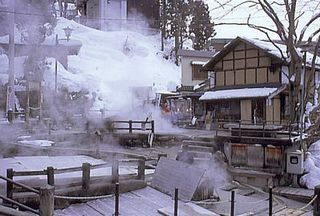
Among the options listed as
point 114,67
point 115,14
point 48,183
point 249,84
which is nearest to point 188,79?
point 249,84

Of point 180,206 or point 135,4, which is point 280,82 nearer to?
point 180,206

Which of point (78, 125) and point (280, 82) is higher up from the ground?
point (280, 82)

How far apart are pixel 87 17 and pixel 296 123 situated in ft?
112

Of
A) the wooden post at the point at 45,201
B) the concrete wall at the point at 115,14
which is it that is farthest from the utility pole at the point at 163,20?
the wooden post at the point at 45,201

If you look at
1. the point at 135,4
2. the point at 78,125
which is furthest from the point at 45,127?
the point at 135,4

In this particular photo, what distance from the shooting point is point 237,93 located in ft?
64.8

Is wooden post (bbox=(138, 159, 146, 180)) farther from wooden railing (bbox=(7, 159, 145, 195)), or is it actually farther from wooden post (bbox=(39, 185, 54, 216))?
wooden post (bbox=(39, 185, 54, 216))

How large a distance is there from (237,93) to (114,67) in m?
15.9

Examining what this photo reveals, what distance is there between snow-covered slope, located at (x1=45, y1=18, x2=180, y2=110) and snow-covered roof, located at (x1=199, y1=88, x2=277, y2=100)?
6.25 meters

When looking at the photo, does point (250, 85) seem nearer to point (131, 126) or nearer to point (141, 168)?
point (131, 126)

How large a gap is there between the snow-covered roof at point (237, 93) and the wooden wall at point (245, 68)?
0.60 m

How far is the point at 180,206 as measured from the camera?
731 centimetres

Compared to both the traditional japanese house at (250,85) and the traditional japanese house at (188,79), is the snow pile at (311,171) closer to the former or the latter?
the traditional japanese house at (250,85)

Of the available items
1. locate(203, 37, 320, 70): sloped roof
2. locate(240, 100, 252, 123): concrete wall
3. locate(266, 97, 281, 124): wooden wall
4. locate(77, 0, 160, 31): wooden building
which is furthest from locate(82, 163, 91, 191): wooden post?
locate(77, 0, 160, 31): wooden building
